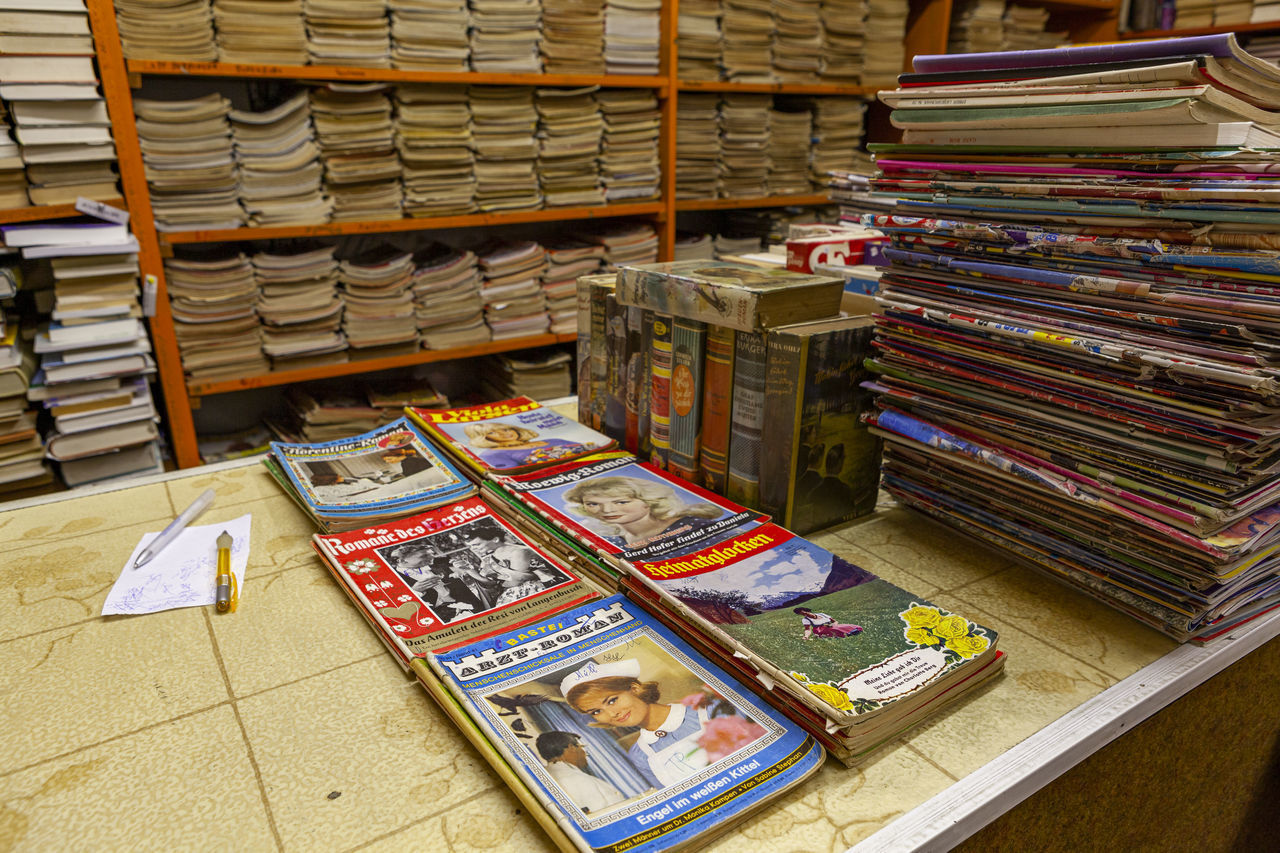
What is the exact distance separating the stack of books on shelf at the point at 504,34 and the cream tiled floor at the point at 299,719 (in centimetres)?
190

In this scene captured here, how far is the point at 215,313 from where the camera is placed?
2.22m

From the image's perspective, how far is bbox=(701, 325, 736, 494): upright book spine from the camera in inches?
39.2

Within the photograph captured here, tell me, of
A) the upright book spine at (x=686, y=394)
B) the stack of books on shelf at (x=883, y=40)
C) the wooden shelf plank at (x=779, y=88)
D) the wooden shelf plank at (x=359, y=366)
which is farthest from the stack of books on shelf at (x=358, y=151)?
the stack of books on shelf at (x=883, y=40)

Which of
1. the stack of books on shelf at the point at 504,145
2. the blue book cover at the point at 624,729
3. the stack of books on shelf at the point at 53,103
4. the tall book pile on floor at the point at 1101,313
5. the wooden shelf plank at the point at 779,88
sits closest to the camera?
the blue book cover at the point at 624,729

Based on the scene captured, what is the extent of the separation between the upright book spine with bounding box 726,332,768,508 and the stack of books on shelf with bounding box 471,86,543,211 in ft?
5.99

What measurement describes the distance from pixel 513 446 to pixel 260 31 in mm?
1620

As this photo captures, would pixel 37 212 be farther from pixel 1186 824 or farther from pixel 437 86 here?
pixel 1186 824

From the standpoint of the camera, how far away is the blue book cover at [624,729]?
0.57m

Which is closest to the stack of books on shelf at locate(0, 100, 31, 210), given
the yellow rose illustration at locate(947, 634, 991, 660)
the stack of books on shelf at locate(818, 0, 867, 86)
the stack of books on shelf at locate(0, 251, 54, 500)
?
the stack of books on shelf at locate(0, 251, 54, 500)

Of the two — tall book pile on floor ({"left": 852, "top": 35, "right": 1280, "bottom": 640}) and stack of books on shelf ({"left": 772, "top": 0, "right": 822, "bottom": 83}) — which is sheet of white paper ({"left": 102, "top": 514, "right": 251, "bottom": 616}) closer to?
tall book pile on floor ({"left": 852, "top": 35, "right": 1280, "bottom": 640})

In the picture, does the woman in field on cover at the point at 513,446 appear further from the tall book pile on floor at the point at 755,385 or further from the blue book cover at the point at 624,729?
the blue book cover at the point at 624,729

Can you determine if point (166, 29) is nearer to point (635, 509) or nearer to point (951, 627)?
point (635, 509)

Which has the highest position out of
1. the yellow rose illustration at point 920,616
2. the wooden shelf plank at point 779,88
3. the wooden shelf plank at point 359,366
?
the wooden shelf plank at point 779,88

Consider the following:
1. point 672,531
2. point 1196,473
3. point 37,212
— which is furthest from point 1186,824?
point 37,212
